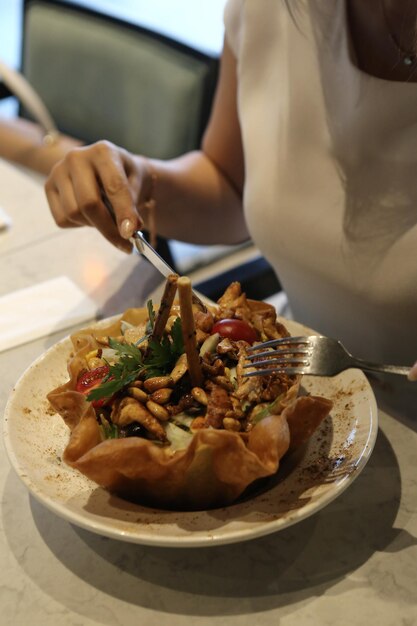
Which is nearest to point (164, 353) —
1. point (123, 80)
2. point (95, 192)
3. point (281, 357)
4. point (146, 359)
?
point (146, 359)

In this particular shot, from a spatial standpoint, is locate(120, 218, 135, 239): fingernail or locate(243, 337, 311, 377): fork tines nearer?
locate(243, 337, 311, 377): fork tines

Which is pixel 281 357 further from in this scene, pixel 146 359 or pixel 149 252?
pixel 149 252

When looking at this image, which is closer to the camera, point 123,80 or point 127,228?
point 127,228

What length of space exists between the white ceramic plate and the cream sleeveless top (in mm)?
269

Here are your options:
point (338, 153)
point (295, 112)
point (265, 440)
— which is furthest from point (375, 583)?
point (295, 112)

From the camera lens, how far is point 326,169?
47.8 inches

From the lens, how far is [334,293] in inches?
49.9

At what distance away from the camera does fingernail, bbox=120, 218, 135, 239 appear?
1.09 meters

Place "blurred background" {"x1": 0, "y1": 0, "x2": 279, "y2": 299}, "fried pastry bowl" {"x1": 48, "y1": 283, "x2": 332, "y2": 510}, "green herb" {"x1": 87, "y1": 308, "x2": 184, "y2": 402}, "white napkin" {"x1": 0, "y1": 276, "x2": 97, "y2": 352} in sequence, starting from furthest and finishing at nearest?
"blurred background" {"x1": 0, "y1": 0, "x2": 279, "y2": 299}, "white napkin" {"x1": 0, "y1": 276, "x2": 97, "y2": 352}, "green herb" {"x1": 87, "y1": 308, "x2": 184, "y2": 402}, "fried pastry bowl" {"x1": 48, "y1": 283, "x2": 332, "y2": 510}

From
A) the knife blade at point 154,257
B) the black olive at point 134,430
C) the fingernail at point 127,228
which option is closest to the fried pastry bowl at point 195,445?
the black olive at point 134,430

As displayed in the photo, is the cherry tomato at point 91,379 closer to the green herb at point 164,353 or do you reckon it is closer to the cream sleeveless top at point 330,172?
the green herb at point 164,353

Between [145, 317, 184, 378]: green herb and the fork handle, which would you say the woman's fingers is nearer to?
[145, 317, 184, 378]: green herb

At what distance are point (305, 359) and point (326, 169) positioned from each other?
48cm

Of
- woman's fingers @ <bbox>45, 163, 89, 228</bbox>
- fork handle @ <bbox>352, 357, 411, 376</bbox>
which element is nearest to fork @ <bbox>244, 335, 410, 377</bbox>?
fork handle @ <bbox>352, 357, 411, 376</bbox>
